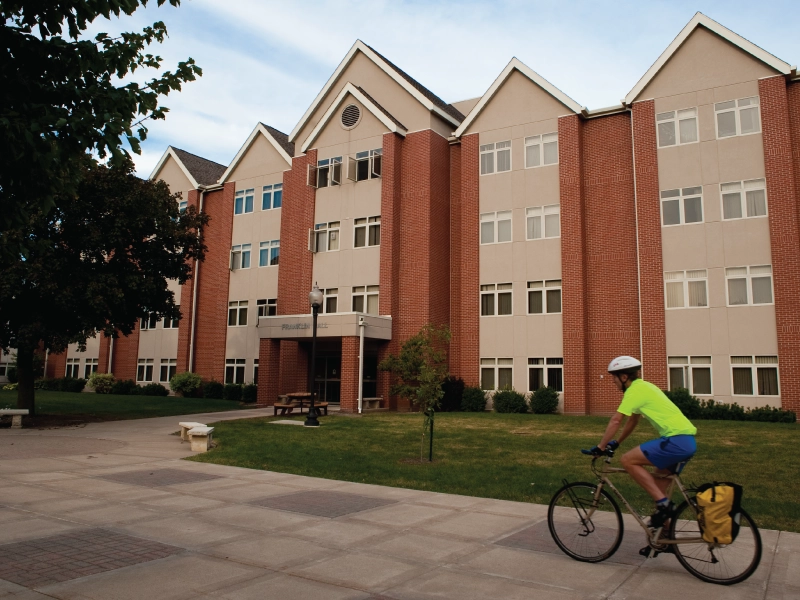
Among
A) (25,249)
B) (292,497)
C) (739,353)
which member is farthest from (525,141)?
(25,249)

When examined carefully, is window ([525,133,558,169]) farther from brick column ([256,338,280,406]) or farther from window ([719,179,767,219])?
brick column ([256,338,280,406])

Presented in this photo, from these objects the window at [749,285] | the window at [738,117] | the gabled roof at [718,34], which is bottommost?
the window at [749,285]

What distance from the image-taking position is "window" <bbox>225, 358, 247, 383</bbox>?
37812mm

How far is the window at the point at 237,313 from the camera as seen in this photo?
38.3m

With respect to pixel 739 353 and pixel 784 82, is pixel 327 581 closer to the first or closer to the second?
pixel 739 353

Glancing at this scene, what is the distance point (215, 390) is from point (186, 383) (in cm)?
228

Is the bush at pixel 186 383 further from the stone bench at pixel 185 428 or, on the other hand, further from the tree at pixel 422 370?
the tree at pixel 422 370

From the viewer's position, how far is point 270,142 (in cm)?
3781

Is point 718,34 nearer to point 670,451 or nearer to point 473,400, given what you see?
point 473,400

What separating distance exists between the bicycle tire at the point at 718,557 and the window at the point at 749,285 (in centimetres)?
2135

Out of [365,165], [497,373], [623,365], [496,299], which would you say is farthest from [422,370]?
[365,165]

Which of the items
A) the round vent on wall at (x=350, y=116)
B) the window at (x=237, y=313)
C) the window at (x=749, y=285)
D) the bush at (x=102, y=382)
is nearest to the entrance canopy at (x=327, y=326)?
the window at (x=237, y=313)

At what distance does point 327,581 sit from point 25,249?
390 cm

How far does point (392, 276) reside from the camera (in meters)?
30.8
